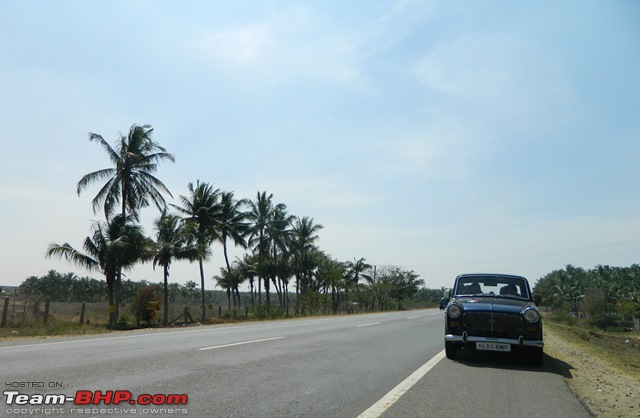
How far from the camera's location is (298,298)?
5144 centimetres

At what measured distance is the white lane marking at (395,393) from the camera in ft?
17.2

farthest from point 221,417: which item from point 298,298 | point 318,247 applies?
point 318,247

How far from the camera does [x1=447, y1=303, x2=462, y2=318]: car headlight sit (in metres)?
9.52

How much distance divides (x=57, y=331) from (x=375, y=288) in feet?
212

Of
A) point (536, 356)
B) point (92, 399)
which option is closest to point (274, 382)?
point (92, 399)

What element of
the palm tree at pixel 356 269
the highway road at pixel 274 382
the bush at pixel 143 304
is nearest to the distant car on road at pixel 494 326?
the highway road at pixel 274 382

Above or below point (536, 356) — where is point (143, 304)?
above

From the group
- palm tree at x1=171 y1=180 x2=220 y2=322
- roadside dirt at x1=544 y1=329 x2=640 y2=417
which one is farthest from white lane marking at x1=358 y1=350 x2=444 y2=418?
palm tree at x1=171 y1=180 x2=220 y2=322

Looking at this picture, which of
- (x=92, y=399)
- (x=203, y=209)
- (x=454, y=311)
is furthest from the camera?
(x=203, y=209)

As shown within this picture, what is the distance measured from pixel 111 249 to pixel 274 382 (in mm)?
22425

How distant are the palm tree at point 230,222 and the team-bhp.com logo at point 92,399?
1411 inches

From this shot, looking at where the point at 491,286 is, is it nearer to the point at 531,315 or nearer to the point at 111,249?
the point at 531,315

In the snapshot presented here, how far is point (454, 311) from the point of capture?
961 cm

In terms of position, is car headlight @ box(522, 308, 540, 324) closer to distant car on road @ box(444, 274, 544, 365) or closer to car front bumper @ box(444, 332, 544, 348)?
distant car on road @ box(444, 274, 544, 365)
